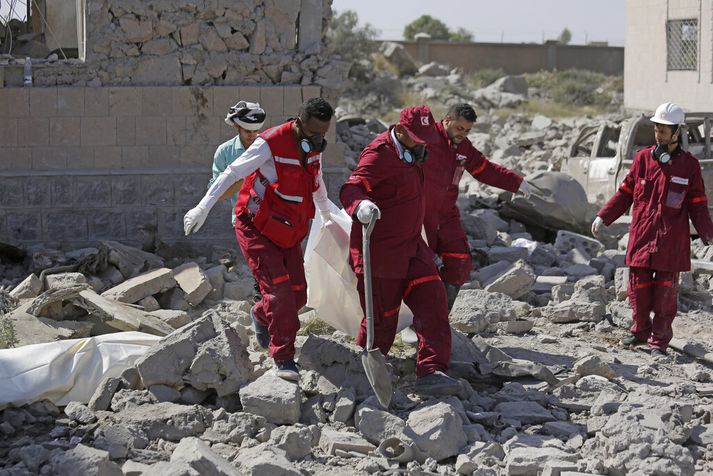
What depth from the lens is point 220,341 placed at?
6027 mm

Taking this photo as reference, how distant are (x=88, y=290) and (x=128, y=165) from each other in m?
3.08

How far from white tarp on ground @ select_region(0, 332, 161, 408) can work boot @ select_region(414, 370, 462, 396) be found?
1626mm

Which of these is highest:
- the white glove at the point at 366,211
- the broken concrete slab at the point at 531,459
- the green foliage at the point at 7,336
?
the white glove at the point at 366,211

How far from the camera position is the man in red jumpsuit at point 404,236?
20.0ft

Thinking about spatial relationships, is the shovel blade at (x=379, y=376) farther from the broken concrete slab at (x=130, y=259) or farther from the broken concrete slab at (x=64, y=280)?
the broken concrete slab at (x=130, y=259)

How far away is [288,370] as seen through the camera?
6.10 meters

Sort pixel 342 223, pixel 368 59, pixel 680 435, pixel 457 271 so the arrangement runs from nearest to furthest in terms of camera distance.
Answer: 1. pixel 680 435
2. pixel 342 223
3. pixel 457 271
4. pixel 368 59

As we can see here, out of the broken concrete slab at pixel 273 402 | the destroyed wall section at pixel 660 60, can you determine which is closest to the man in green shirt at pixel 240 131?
the broken concrete slab at pixel 273 402

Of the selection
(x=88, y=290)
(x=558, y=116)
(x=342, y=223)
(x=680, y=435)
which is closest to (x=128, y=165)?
(x=88, y=290)

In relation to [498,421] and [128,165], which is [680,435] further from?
[128,165]

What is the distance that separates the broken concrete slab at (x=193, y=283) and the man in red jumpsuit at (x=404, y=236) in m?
2.54

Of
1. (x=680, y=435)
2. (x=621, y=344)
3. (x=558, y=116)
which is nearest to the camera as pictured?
(x=680, y=435)

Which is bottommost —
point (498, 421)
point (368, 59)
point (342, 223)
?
point (498, 421)

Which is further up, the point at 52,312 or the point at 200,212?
the point at 200,212
